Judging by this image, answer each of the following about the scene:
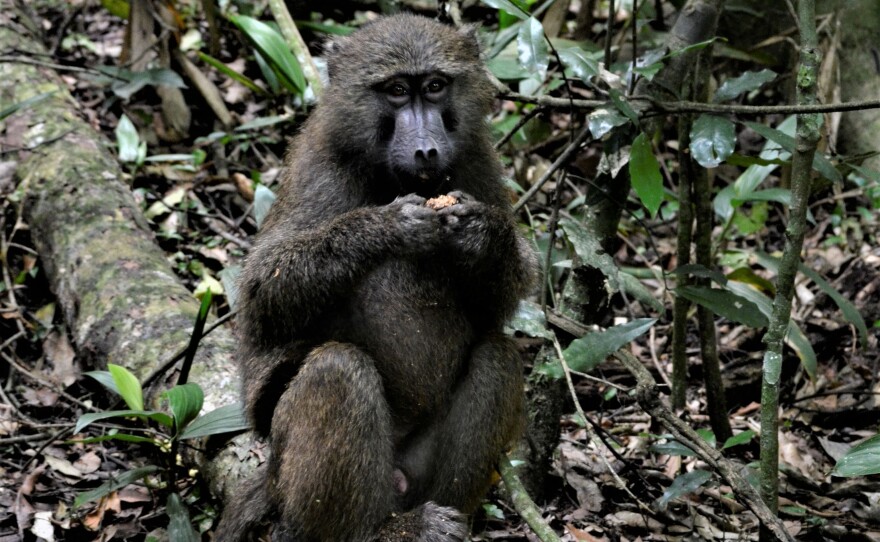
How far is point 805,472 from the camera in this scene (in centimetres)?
617

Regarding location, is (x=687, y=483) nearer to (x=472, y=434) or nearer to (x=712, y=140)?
(x=472, y=434)

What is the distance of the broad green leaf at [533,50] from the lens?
4.84 metres

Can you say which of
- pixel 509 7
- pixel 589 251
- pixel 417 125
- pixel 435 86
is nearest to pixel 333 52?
pixel 435 86

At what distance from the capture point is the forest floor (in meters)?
5.57

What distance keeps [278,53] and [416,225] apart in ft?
14.8

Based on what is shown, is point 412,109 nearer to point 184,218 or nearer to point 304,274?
point 304,274

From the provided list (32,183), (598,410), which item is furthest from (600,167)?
(32,183)

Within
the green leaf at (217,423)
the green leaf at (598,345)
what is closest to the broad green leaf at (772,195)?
the green leaf at (598,345)

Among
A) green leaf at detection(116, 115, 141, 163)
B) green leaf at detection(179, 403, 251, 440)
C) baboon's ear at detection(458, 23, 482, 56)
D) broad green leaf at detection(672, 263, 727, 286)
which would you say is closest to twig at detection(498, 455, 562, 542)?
green leaf at detection(179, 403, 251, 440)

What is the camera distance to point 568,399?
6.95m

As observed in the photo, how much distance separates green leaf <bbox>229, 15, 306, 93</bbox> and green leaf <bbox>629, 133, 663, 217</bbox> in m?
4.30

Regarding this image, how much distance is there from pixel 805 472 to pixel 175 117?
6.89 meters

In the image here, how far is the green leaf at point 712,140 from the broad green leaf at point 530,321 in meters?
1.24

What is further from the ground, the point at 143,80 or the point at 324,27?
the point at 324,27
